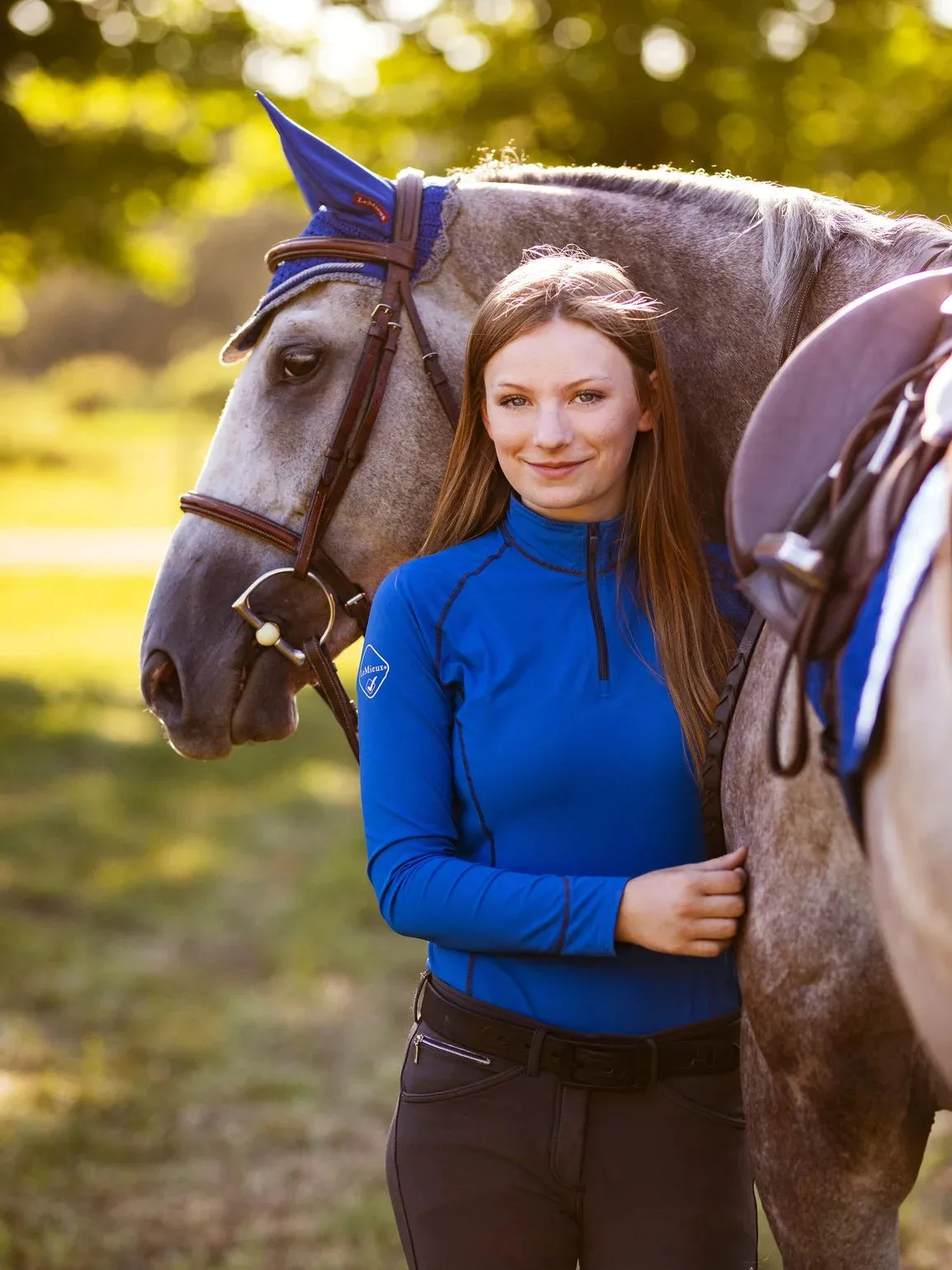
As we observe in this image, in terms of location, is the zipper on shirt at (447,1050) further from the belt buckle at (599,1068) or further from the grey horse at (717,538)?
the grey horse at (717,538)

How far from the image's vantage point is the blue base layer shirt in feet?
5.39

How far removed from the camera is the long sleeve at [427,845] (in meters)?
1.55

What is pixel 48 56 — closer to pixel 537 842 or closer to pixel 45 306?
pixel 537 842

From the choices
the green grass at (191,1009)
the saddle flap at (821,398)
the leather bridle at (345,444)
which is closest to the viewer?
the saddle flap at (821,398)

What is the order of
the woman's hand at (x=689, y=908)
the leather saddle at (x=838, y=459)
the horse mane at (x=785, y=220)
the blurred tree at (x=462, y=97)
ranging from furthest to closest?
the blurred tree at (x=462, y=97) → the horse mane at (x=785, y=220) → the woman's hand at (x=689, y=908) → the leather saddle at (x=838, y=459)

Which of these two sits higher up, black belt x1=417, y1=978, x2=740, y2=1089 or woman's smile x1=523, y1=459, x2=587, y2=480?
woman's smile x1=523, y1=459, x2=587, y2=480

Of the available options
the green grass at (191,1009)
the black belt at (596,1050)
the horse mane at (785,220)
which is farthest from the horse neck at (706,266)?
the green grass at (191,1009)

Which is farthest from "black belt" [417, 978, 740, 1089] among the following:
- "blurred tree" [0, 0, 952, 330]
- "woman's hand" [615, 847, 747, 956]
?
"blurred tree" [0, 0, 952, 330]

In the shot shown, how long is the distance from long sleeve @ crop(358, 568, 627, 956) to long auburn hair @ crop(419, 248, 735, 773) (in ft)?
0.78

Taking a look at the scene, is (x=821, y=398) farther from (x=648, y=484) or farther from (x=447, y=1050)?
Answer: (x=447, y=1050)

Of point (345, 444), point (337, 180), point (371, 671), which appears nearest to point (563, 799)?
point (371, 671)

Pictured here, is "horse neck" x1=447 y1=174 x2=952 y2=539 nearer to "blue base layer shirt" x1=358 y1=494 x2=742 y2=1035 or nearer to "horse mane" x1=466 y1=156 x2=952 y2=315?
"horse mane" x1=466 y1=156 x2=952 y2=315

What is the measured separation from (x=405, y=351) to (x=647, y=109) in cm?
608

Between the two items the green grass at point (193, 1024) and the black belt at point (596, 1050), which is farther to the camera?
the green grass at point (193, 1024)
